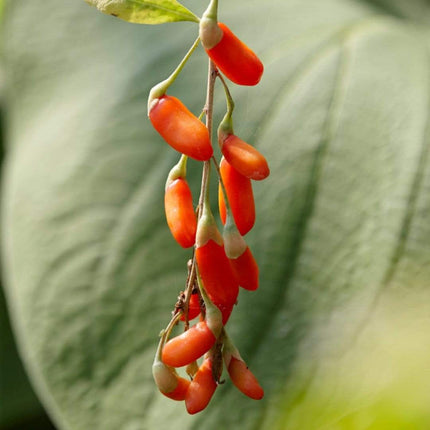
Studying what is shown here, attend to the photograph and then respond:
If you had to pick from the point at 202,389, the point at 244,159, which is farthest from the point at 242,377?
the point at 244,159

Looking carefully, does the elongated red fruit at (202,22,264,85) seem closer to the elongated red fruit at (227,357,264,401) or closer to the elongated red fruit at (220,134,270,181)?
the elongated red fruit at (220,134,270,181)

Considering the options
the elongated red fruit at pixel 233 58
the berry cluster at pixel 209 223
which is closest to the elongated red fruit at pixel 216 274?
the berry cluster at pixel 209 223

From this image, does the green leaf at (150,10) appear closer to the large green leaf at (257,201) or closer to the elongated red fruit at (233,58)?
the elongated red fruit at (233,58)

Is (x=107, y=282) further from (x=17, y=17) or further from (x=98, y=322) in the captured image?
(x=17, y=17)

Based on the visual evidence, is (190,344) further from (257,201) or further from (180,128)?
(257,201)

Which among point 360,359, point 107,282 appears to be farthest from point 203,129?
point 107,282
